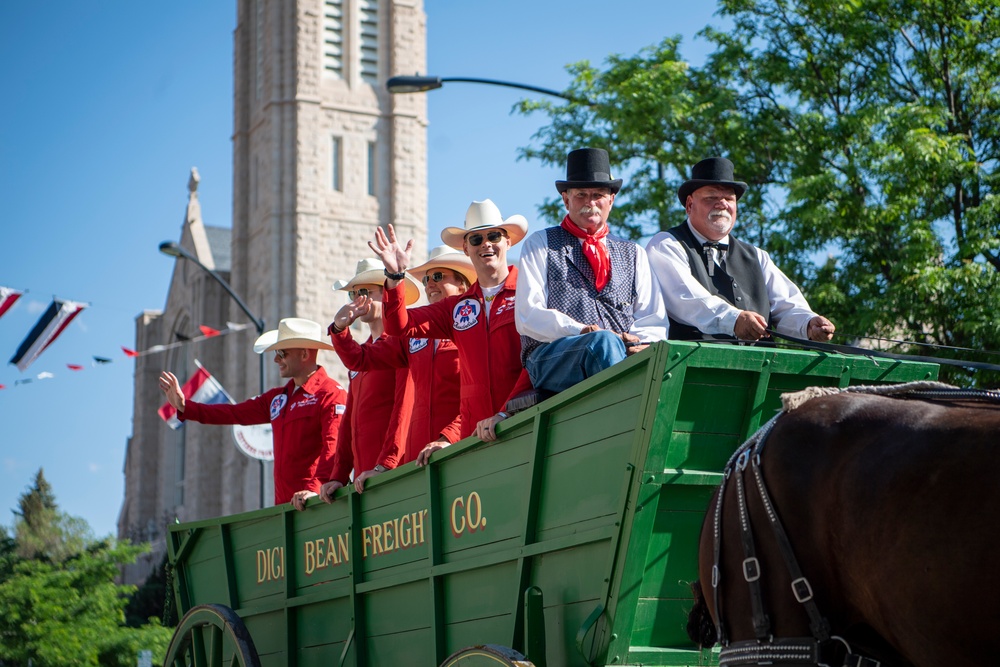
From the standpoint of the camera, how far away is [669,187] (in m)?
14.3

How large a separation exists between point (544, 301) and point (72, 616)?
1543 centimetres

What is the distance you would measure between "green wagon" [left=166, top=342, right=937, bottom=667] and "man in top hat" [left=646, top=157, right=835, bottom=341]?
851 millimetres

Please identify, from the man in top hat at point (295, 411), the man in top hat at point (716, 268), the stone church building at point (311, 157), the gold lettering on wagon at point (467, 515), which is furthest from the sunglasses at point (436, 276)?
the stone church building at point (311, 157)

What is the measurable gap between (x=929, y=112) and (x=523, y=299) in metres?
8.48

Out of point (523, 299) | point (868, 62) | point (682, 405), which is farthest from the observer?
point (868, 62)

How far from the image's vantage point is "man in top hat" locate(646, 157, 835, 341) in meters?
5.32

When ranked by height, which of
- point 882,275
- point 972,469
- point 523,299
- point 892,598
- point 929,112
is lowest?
point 892,598

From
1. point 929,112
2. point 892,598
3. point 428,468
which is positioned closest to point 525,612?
point 428,468

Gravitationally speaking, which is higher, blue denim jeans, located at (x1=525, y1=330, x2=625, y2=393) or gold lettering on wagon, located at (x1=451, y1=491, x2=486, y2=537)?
blue denim jeans, located at (x1=525, y1=330, x2=625, y2=393)

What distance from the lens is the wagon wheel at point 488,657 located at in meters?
4.46

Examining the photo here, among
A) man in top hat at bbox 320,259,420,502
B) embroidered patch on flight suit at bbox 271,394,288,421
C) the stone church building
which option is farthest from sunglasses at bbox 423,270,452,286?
the stone church building

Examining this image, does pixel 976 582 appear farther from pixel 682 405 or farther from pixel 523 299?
pixel 523 299

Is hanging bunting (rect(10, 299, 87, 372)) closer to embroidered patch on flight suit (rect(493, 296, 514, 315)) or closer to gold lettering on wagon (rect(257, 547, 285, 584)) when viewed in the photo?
gold lettering on wagon (rect(257, 547, 285, 584))

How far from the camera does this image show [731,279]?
5508 millimetres
